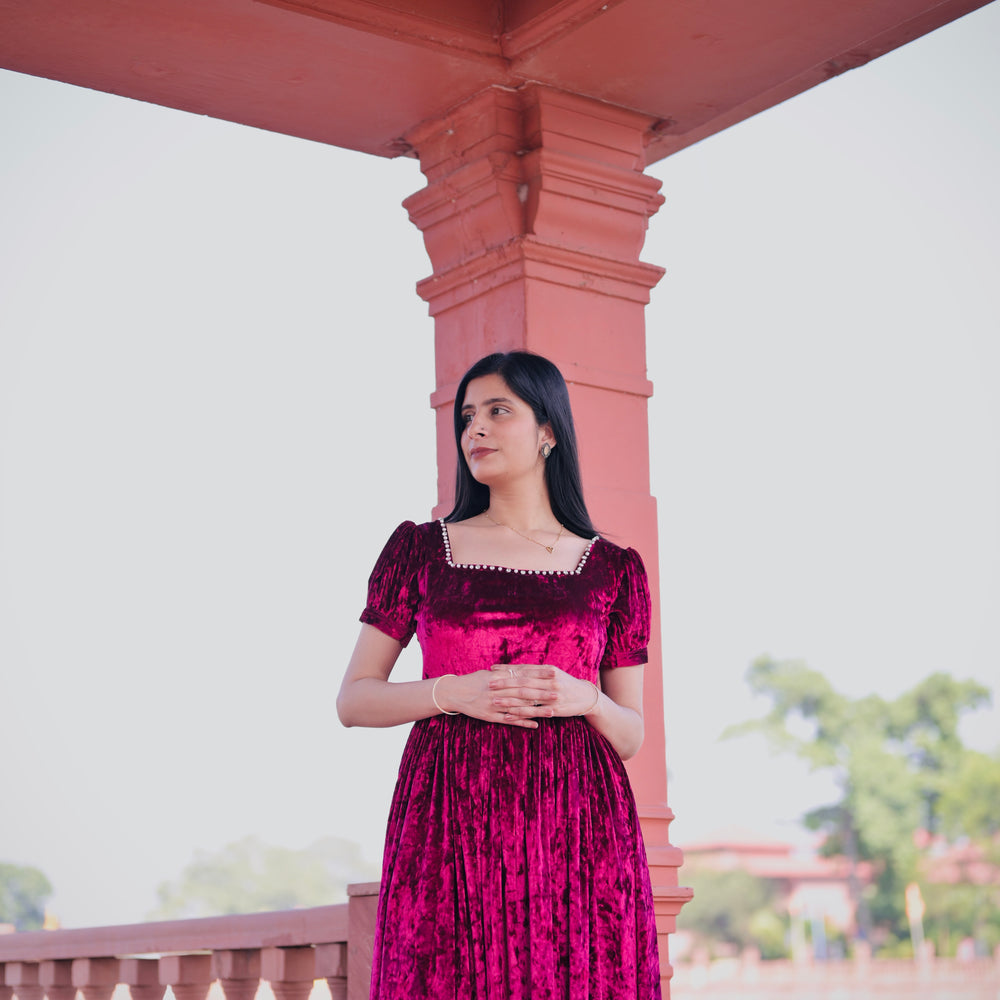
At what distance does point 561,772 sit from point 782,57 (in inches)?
82.2

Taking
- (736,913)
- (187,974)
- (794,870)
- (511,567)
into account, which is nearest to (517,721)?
(511,567)

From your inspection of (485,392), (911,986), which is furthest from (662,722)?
(911,986)

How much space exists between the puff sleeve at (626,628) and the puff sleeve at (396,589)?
16.1 inches

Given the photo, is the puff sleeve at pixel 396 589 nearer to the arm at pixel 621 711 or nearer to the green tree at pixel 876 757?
the arm at pixel 621 711

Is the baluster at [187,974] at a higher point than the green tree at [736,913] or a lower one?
higher

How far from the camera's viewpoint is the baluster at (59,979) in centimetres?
467

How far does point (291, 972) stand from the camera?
154 inches

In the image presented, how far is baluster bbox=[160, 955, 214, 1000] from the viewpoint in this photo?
4.23m

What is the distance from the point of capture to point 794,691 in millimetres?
59656

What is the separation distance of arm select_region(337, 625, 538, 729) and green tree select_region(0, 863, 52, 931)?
63.5 metres

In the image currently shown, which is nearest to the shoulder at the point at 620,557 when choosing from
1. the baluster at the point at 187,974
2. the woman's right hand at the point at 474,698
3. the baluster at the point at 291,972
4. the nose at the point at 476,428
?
the nose at the point at 476,428

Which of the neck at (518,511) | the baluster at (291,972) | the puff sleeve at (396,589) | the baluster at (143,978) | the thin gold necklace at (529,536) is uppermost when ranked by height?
the neck at (518,511)

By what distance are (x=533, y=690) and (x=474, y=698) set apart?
0.11m

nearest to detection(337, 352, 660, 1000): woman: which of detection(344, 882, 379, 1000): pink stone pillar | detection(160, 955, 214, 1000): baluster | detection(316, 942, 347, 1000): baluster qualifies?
detection(344, 882, 379, 1000): pink stone pillar
